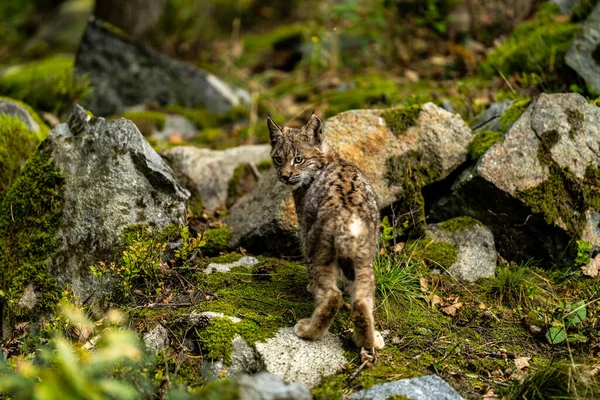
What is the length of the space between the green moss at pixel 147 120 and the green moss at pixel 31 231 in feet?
14.0

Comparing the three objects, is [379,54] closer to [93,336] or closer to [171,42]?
[171,42]

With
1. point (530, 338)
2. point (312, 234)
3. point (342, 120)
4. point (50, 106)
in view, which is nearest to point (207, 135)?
point (50, 106)

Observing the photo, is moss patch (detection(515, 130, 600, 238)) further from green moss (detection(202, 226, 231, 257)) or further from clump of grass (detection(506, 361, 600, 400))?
green moss (detection(202, 226, 231, 257))

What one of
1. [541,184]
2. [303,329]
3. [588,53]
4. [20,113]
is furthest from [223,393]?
[588,53]

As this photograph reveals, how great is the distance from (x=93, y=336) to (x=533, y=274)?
4.24 meters

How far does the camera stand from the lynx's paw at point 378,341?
488cm

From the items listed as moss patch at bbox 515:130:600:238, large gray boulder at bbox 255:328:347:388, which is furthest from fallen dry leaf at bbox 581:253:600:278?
large gray boulder at bbox 255:328:347:388

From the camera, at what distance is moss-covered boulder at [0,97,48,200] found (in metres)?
7.07

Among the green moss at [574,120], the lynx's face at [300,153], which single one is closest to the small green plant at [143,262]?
the lynx's face at [300,153]

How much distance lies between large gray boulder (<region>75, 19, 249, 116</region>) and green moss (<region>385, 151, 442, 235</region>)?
18.9 feet

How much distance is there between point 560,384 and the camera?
4281 mm

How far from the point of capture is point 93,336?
4984 millimetres

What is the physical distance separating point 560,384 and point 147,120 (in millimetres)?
8289

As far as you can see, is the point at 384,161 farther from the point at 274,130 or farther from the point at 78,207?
the point at 78,207
